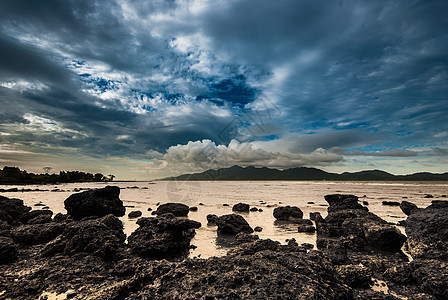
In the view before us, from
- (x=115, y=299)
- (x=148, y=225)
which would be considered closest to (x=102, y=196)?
(x=148, y=225)

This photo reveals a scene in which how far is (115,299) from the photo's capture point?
3945mm

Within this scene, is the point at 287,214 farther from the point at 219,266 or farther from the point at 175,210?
the point at 219,266

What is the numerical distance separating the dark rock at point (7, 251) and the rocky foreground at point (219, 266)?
2 centimetres

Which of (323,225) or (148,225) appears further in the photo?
(323,225)

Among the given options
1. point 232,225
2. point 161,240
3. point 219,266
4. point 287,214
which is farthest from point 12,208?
point 287,214

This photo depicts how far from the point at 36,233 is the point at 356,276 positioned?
1064cm

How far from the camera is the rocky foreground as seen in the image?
3777 millimetres

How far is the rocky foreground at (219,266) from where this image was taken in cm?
378

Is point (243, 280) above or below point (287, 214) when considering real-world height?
above

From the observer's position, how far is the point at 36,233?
8000 mm

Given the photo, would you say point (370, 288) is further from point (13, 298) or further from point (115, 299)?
point (13, 298)

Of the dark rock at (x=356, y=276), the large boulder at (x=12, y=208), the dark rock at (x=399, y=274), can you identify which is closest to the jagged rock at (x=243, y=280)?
the dark rock at (x=356, y=276)

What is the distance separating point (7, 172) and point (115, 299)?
121487 mm

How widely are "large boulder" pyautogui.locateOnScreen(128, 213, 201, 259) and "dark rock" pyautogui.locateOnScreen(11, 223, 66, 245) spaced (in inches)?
152
